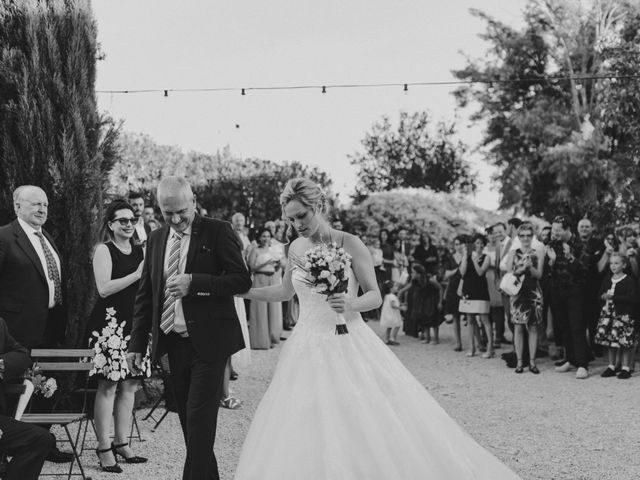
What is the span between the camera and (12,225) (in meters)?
5.93

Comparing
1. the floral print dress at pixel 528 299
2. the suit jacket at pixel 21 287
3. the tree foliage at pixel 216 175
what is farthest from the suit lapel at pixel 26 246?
the tree foliage at pixel 216 175

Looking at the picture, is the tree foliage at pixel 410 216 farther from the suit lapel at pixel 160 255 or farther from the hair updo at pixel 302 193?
the suit lapel at pixel 160 255

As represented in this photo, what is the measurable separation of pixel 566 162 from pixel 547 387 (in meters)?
20.0

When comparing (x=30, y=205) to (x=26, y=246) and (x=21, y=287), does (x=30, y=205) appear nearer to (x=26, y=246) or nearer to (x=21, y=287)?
(x=26, y=246)

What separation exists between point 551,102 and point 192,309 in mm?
28314

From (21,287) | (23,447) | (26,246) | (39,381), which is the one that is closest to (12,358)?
(39,381)

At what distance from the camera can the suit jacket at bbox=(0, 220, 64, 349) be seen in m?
5.79

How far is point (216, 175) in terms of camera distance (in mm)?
26891

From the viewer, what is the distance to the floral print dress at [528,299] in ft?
34.4

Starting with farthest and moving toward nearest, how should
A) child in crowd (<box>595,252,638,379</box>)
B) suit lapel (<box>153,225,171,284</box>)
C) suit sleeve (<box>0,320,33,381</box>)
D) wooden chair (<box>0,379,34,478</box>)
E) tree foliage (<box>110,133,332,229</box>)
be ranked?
1. tree foliage (<box>110,133,332,229</box>)
2. child in crowd (<box>595,252,638,379</box>)
3. wooden chair (<box>0,379,34,478</box>)
4. suit sleeve (<box>0,320,33,381</box>)
5. suit lapel (<box>153,225,171,284</box>)

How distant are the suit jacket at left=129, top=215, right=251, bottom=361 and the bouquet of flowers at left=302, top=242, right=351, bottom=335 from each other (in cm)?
39

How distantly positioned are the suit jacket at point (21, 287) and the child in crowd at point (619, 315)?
727cm

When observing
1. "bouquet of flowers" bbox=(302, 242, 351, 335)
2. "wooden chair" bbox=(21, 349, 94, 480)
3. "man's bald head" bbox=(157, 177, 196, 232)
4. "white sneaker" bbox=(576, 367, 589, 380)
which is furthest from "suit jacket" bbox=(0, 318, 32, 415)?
"white sneaker" bbox=(576, 367, 589, 380)

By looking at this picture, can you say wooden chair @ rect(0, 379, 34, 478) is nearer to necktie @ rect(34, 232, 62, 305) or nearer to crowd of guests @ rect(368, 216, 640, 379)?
necktie @ rect(34, 232, 62, 305)
